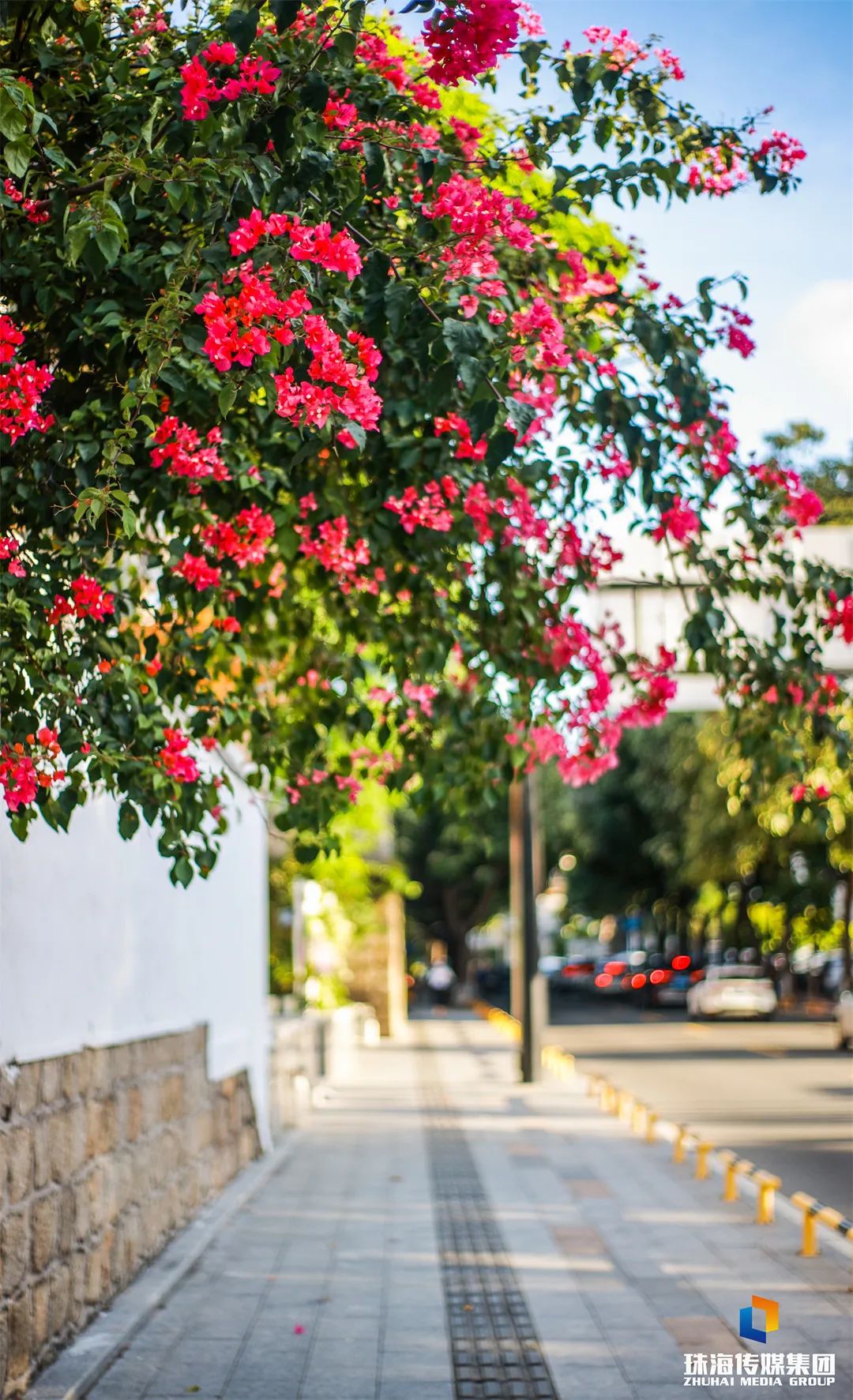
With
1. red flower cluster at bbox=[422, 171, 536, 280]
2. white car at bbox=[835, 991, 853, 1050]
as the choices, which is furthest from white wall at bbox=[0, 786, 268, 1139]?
white car at bbox=[835, 991, 853, 1050]

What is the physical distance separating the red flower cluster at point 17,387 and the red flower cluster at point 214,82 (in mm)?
794

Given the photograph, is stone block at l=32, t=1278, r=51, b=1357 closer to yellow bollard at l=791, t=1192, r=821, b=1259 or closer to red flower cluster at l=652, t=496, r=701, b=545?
red flower cluster at l=652, t=496, r=701, b=545

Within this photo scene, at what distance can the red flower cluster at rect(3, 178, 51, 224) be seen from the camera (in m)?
4.70

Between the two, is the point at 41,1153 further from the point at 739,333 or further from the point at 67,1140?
the point at 739,333

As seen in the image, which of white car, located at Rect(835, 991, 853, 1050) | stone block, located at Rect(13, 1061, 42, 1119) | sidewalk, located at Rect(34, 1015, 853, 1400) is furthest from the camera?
white car, located at Rect(835, 991, 853, 1050)

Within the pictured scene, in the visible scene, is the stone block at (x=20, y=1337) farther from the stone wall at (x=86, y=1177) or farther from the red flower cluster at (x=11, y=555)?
the red flower cluster at (x=11, y=555)

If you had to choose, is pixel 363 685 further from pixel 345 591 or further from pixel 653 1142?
pixel 653 1142

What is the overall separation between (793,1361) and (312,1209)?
4889 mm

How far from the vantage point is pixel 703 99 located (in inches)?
225

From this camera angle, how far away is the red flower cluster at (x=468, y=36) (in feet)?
14.4

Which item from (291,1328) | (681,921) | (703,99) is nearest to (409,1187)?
(291,1328)

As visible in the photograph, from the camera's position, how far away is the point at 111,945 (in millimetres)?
8086

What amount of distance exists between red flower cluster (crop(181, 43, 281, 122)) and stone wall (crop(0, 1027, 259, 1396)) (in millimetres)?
3632

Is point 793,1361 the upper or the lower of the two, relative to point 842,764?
lower
